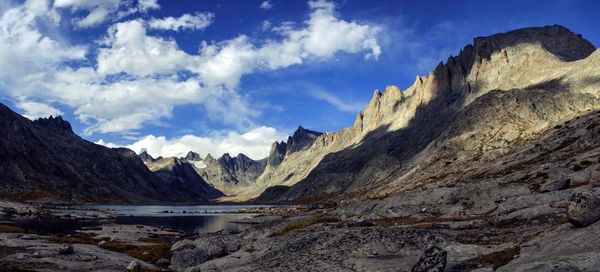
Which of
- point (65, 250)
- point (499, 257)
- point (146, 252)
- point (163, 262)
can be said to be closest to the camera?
point (499, 257)

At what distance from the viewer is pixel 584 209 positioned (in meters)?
29.0

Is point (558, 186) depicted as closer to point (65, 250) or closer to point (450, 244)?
point (450, 244)

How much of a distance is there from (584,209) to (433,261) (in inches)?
401

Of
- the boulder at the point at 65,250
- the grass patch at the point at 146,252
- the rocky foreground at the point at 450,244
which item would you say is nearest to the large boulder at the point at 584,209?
the rocky foreground at the point at 450,244

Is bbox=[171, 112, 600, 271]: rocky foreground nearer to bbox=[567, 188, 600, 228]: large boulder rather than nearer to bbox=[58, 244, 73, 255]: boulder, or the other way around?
bbox=[567, 188, 600, 228]: large boulder

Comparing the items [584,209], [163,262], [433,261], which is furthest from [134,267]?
[584,209]

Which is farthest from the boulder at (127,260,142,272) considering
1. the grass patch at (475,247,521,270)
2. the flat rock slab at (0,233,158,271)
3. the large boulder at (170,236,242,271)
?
the grass patch at (475,247,521,270)

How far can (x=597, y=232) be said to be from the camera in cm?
2675

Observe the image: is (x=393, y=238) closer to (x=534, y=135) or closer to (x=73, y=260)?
(x=73, y=260)

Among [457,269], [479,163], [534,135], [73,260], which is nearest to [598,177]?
[457,269]

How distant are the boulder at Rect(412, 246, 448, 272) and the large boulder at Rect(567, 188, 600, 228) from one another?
29.3 feet

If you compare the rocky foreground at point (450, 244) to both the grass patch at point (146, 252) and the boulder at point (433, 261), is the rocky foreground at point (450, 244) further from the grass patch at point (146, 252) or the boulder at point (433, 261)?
the grass patch at point (146, 252)

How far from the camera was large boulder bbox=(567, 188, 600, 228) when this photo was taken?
94.3 feet

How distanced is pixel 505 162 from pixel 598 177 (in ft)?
255
